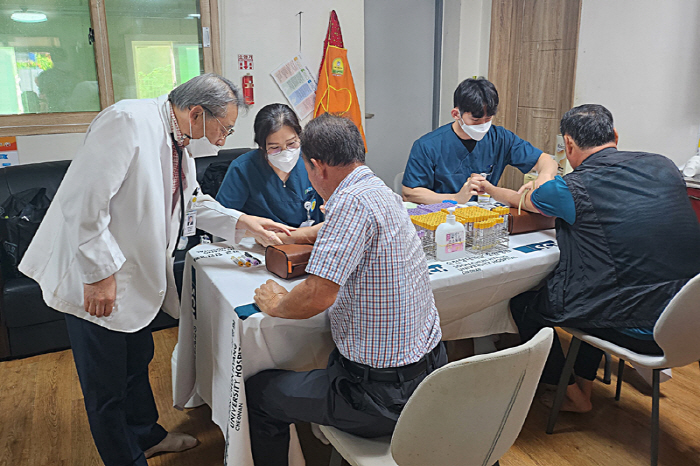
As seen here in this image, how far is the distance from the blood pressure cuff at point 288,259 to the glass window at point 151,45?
2276mm

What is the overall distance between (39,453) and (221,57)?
8.58ft

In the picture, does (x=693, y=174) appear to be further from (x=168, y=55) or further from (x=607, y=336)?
(x=168, y=55)

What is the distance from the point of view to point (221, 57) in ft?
12.0

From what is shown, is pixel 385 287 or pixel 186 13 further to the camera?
pixel 186 13

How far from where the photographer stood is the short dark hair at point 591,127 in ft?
6.56

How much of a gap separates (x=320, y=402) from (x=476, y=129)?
160 centimetres

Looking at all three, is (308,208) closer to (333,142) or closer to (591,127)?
(333,142)

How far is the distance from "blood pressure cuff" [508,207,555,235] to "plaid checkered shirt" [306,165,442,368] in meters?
0.89

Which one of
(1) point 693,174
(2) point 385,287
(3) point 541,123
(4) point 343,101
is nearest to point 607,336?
(2) point 385,287

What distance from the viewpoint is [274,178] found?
2.20 meters

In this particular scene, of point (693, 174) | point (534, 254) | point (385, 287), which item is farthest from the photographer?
point (693, 174)

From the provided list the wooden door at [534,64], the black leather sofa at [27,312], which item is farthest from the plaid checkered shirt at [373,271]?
the wooden door at [534,64]

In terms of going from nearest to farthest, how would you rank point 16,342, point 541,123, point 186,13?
point 16,342 < point 186,13 < point 541,123

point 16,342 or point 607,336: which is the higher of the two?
point 607,336
